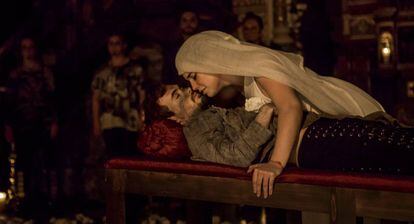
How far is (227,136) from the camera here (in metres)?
3.32

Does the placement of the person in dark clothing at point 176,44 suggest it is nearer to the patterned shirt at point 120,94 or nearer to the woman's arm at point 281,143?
the patterned shirt at point 120,94

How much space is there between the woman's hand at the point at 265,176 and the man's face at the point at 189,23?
9.69 ft

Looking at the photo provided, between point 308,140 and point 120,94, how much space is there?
3.13 metres

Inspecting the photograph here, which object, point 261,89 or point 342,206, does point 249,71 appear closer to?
point 261,89

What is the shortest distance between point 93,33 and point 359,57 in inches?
168

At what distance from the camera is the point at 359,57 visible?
8594 millimetres

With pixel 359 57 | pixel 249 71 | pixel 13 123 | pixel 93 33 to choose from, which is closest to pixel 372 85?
pixel 359 57

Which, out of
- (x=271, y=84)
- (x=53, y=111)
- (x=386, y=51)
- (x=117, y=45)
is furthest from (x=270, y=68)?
(x=386, y=51)

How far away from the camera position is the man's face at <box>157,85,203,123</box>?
11.8 ft

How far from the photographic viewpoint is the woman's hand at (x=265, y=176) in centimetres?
291

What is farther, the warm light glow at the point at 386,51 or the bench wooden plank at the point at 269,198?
the warm light glow at the point at 386,51

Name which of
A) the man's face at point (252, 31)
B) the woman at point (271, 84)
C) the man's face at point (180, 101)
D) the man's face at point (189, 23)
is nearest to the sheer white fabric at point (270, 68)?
the woman at point (271, 84)

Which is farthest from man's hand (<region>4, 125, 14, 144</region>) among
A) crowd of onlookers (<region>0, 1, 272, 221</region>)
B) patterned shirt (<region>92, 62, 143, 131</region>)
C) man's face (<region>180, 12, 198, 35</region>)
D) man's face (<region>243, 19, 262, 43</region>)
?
man's face (<region>243, 19, 262, 43</region>)

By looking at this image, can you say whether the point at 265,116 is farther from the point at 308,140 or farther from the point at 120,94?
the point at 120,94
